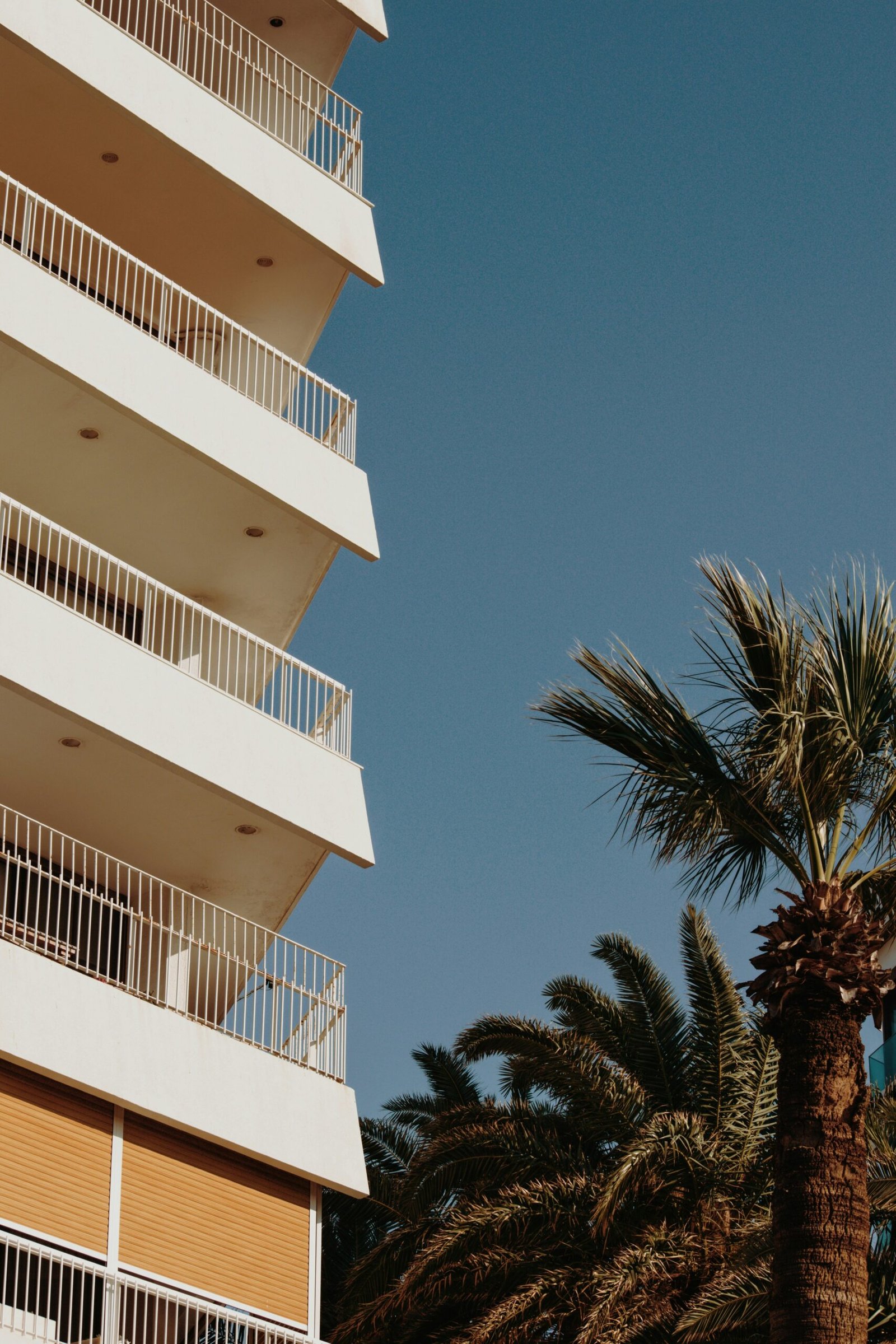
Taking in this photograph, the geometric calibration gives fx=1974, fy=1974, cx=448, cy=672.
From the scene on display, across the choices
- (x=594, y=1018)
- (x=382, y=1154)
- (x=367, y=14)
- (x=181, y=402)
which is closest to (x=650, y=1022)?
(x=594, y=1018)

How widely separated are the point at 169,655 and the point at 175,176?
5089 millimetres

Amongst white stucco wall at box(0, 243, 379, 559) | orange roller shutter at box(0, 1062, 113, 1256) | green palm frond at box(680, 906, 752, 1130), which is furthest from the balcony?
green palm frond at box(680, 906, 752, 1130)

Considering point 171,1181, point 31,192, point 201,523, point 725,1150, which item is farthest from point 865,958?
point 31,192

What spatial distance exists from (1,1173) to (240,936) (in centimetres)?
570

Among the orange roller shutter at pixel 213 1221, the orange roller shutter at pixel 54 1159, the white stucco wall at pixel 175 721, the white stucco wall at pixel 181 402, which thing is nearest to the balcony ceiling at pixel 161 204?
the white stucco wall at pixel 181 402

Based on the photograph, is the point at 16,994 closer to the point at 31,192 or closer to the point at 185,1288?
the point at 185,1288

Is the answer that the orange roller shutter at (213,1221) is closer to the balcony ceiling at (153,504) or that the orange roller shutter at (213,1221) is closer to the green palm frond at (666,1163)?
the green palm frond at (666,1163)

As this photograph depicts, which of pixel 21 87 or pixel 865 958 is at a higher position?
pixel 21 87

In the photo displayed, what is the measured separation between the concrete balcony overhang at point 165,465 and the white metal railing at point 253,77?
3799 millimetres

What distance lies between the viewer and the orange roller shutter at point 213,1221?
16141mm

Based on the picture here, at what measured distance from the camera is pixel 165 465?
19766 millimetres

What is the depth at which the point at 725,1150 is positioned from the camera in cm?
2119

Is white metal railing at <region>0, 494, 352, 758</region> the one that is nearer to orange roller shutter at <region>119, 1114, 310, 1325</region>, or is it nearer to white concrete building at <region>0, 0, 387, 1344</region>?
white concrete building at <region>0, 0, 387, 1344</region>

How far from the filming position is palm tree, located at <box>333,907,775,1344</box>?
65.6 feet
